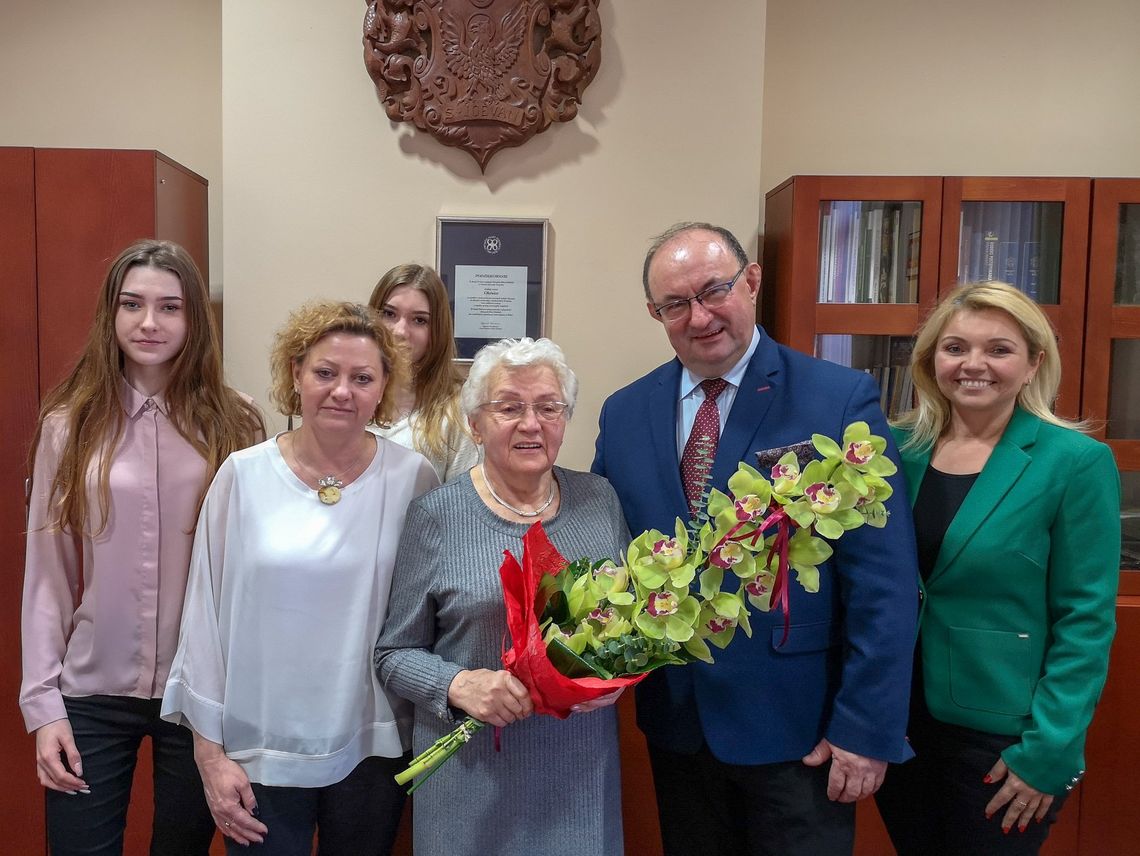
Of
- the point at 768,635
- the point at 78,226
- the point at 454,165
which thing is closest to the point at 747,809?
the point at 768,635

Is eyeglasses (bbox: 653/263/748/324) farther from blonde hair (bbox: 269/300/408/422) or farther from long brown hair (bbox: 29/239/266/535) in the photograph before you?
long brown hair (bbox: 29/239/266/535)

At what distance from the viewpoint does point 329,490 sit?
4.87ft

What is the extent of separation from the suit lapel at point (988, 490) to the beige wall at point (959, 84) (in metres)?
1.59

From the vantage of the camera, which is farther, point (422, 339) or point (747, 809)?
point (422, 339)

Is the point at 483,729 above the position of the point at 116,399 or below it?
below

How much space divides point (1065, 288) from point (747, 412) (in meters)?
1.42

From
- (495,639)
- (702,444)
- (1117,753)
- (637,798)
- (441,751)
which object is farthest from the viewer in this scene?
(637,798)

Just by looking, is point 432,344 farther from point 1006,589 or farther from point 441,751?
point 1006,589

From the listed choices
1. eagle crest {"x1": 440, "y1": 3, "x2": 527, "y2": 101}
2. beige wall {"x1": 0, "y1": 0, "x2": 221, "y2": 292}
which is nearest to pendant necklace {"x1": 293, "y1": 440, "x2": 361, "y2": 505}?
eagle crest {"x1": 440, "y1": 3, "x2": 527, "y2": 101}

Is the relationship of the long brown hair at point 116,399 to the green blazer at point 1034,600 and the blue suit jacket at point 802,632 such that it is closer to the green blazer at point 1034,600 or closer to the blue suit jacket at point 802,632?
the blue suit jacket at point 802,632

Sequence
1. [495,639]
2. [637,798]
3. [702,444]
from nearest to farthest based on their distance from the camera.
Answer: [495,639]
[702,444]
[637,798]

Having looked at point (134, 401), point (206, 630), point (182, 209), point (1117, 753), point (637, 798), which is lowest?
point (637, 798)

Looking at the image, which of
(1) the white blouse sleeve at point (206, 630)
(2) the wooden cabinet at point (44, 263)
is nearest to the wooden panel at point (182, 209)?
(2) the wooden cabinet at point (44, 263)

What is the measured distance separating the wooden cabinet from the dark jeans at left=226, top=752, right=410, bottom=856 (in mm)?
1347
